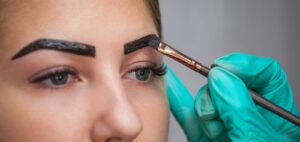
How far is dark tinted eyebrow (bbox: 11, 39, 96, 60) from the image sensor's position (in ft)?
2.10

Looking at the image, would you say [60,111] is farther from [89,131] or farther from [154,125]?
[154,125]

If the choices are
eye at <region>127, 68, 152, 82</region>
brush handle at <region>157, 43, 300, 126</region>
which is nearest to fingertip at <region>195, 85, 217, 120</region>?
brush handle at <region>157, 43, 300, 126</region>

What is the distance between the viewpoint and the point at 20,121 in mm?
639

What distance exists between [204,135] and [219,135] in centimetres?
5

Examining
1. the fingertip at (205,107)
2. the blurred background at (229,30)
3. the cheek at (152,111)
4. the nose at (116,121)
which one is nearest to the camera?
the nose at (116,121)

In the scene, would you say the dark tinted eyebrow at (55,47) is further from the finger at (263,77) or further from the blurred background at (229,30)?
the blurred background at (229,30)

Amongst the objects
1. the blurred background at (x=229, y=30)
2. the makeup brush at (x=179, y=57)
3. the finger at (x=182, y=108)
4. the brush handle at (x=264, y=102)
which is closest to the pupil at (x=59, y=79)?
the makeup brush at (x=179, y=57)

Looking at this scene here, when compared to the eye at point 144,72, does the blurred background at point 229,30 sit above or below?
below

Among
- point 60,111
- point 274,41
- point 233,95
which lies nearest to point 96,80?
point 60,111

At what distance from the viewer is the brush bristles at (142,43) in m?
0.69

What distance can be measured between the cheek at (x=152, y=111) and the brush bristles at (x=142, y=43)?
0.30 feet

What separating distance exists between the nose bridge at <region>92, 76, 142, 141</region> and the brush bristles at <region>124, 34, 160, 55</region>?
6 cm

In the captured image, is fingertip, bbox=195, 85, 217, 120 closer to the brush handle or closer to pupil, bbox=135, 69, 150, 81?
the brush handle

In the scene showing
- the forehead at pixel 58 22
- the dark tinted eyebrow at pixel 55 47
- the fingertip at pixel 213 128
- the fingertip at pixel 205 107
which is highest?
the forehead at pixel 58 22
